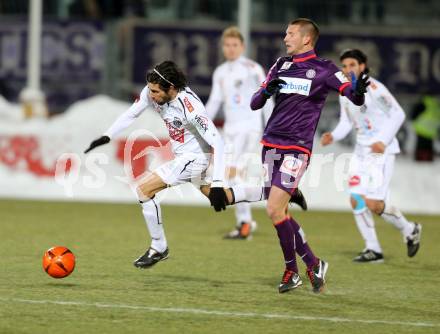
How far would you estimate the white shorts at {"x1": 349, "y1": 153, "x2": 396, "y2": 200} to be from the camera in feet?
34.1

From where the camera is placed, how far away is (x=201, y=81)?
Result: 2273 cm

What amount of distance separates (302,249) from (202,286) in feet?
2.82

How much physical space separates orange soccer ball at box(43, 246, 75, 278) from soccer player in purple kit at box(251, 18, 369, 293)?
64.2 inches

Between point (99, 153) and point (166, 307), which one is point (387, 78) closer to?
point (99, 153)

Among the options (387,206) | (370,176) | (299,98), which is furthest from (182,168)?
(387,206)

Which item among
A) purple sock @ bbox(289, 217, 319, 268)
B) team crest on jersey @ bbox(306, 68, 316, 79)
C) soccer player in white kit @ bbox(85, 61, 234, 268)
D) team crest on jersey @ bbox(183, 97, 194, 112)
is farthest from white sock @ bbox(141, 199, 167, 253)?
team crest on jersey @ bbox(306, 68, 316, 79)

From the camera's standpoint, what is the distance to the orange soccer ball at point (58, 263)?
27.5 ft

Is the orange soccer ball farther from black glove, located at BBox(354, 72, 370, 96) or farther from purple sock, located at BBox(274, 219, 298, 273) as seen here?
black glove, located at BBox(354, 72, 370, 96)

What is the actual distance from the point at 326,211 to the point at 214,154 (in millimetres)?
8074

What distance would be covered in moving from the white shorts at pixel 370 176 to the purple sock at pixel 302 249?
213cm

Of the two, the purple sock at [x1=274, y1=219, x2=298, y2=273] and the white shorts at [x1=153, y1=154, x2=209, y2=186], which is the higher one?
the white shorts at [x1=153, y1=154, x2=209, y2=186]

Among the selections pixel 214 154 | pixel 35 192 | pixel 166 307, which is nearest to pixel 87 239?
pixel 214 154

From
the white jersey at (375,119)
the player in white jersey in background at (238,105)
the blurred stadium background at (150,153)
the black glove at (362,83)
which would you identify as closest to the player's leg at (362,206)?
the white jersey at (375,119)

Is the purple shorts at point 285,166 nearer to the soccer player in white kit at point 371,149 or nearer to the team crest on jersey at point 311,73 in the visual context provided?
the team crest on jersey at point 311,73
